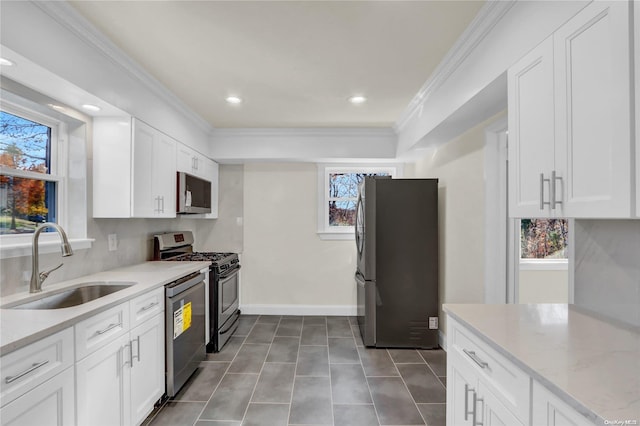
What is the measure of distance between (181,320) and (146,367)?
430mm

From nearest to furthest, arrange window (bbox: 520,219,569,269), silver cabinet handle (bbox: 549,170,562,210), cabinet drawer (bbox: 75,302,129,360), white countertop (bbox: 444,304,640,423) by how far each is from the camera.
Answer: white countertop (bbox: 444,304,640,423) < silver cabinet handle (bbox: 549,170,562,210) < cabinet drawer (bbox: 75,302,129,360) < window (bbox: 520,219,569,269)

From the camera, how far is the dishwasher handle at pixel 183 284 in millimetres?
2314

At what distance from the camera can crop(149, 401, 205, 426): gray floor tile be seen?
209 centimetres

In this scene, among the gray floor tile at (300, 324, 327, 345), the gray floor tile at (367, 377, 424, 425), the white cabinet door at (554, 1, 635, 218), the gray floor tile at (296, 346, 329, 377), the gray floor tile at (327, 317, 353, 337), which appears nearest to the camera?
the white cabinet door at (554, 1, 635, 218)

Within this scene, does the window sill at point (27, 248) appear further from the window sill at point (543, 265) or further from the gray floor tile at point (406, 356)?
the window sill at point (543, 265)

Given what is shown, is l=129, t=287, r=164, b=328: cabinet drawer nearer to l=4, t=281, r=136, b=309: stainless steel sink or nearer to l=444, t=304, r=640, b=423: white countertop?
l=4, t=281, r=136, b=309: stainless steel sink

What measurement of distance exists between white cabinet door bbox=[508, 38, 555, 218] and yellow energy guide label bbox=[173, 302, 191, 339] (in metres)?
2.36

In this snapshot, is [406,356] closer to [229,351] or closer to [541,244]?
[541,244]

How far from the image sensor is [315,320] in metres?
4.25

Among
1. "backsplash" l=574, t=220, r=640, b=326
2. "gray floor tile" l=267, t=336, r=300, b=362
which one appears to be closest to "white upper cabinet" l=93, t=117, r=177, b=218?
"gray floor tile" l=267, t=336, r=300, b=362

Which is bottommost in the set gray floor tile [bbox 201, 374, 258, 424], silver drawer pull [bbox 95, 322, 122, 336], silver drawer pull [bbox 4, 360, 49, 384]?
gray floor tile [bbox 201, 374, 258, 424]

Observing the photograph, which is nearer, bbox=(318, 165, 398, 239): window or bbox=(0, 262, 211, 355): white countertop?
bbox=(0, 262, 211, 355): white countertop

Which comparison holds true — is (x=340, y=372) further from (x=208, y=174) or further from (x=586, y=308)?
(x=208, y=174)

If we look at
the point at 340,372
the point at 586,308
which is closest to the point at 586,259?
the point at 586,308
